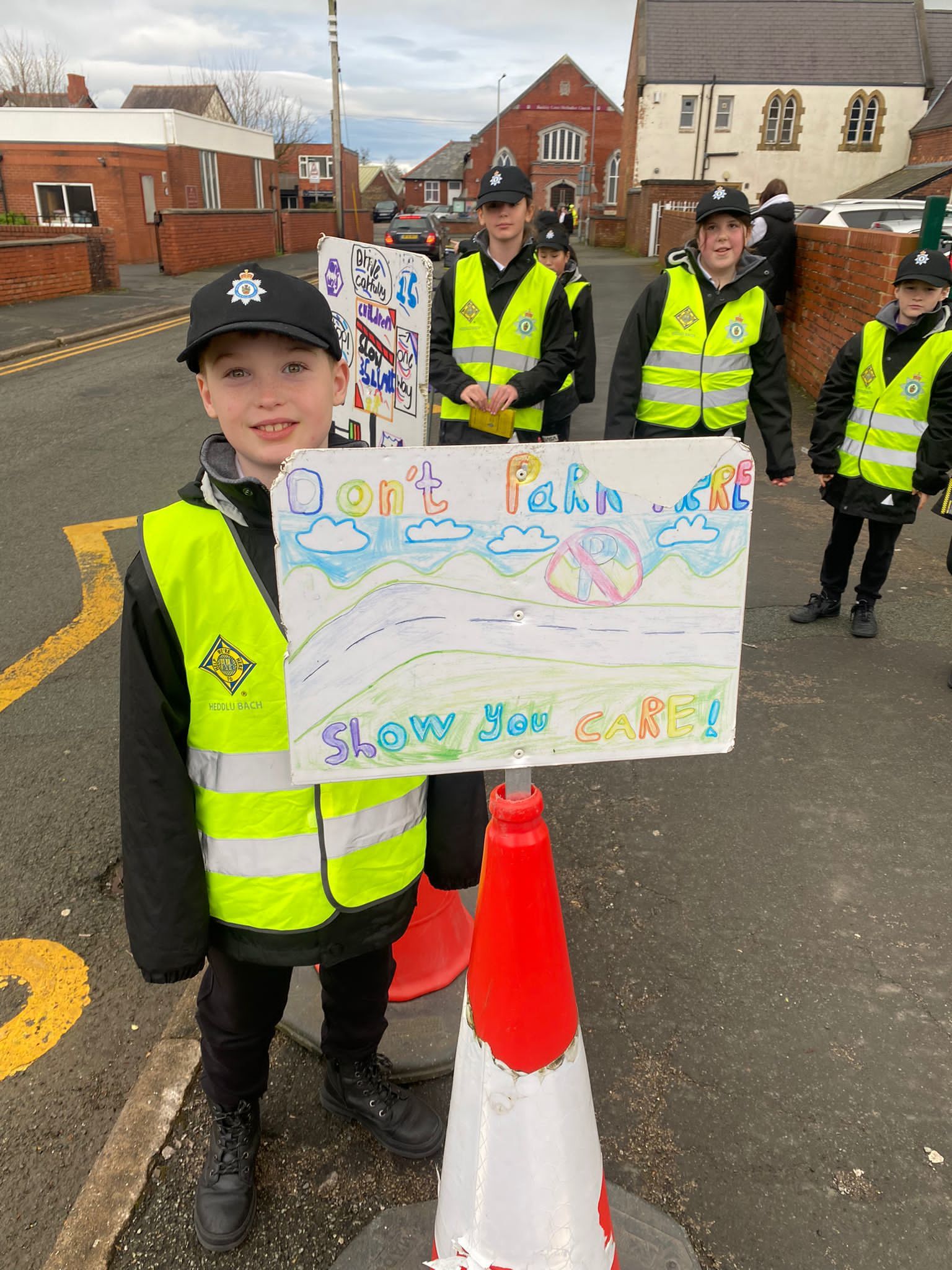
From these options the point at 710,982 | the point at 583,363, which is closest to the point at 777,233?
the point at 583,363

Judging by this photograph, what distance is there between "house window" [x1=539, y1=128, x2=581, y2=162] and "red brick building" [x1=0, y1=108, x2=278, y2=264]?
3739 cm

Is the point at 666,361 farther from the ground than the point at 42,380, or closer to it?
farther from the ground

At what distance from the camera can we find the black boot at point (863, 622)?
4.71 m

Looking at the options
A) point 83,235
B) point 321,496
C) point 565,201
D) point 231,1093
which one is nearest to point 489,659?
point 321,496

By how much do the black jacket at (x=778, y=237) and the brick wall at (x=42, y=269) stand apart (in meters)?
12.8

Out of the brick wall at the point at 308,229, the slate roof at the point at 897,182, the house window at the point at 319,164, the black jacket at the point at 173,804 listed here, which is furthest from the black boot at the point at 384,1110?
the house window at the point at 319,164

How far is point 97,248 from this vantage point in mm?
18969

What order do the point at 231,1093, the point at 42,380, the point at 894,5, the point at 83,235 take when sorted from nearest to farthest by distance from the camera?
the point at 231,1093 → the point at 42,380 → the point at 83,235 → the point at 894,5

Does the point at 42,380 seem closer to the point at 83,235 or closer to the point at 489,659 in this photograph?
the point at 83,235

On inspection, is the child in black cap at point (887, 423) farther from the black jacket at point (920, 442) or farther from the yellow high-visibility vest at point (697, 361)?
the yellow high-visibility vest at point (697, 361)

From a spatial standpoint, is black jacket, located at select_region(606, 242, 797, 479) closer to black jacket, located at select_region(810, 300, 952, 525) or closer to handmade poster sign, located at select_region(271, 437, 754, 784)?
black jacket, located at select_region(810, 300, 952, 525)

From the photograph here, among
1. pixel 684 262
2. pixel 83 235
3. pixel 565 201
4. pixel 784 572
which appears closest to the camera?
pixel 684 262

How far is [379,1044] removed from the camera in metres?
2.38

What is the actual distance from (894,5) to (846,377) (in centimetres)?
5390
